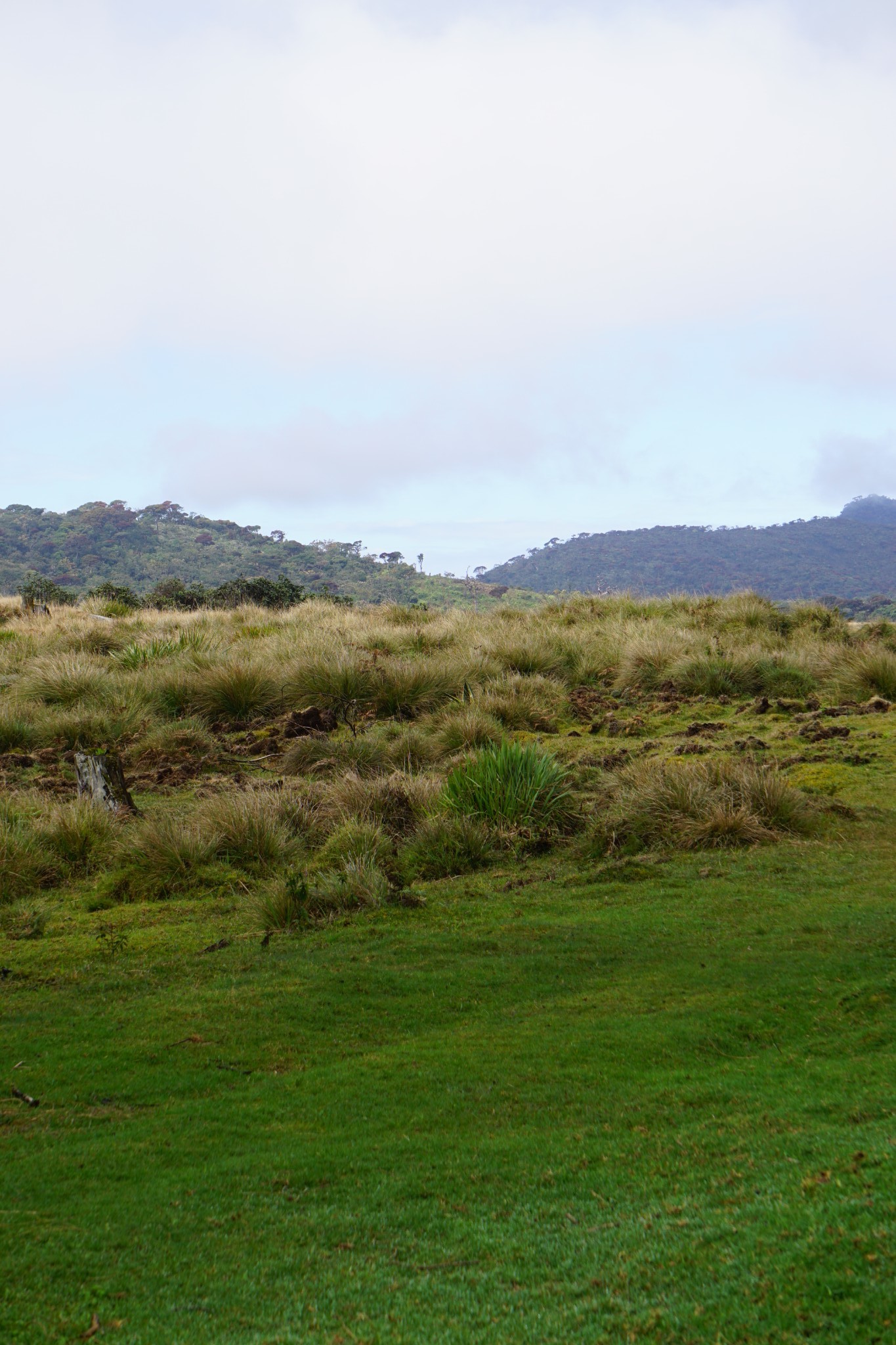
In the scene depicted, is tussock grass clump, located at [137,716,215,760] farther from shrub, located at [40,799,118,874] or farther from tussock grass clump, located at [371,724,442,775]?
shrub, located at [40,799,118,874]

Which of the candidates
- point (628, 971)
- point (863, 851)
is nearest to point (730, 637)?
point (863, 851)

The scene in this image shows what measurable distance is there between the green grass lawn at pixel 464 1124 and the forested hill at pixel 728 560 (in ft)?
278

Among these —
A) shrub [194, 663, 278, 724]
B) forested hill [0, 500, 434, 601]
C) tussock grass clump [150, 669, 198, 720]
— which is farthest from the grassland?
forested hill [0, 500, 434, 601]

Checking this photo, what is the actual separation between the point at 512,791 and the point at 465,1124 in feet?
14.7

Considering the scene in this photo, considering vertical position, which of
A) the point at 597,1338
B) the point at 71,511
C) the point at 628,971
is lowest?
the point at 628,971

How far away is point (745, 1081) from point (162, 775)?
290 inches

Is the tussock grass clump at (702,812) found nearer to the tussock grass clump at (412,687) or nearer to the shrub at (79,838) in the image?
the shrub at (79,838)

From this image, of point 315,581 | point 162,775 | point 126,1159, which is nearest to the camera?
point 126,1159

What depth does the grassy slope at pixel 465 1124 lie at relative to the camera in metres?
1.89

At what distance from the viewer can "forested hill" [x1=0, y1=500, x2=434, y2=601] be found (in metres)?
59.0

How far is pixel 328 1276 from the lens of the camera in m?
2.10

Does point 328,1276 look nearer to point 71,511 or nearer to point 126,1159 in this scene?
point 126,1159

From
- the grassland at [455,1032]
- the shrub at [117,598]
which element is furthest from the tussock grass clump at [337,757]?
the shrub at [117,598]

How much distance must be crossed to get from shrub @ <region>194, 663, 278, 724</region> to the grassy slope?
650cm
